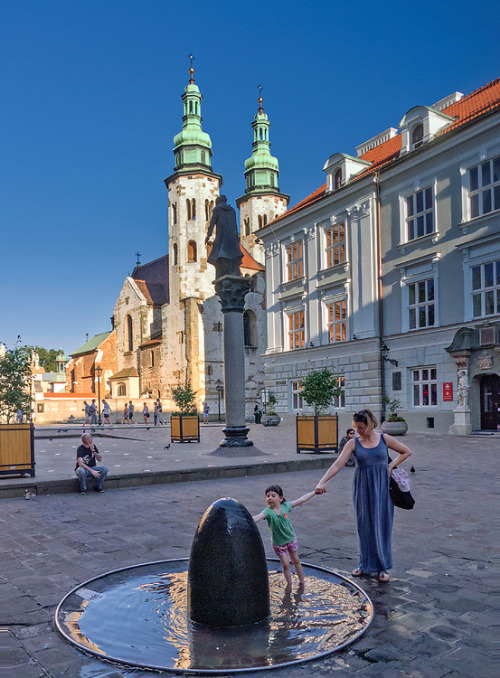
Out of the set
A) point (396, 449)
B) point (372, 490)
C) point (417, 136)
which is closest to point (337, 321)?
point (417, 136)

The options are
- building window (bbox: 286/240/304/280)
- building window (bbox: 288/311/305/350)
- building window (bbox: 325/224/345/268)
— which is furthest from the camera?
building window (bbox: 286/240/304/280)

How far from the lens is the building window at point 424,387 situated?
81.8ft

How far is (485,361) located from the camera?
2220cm

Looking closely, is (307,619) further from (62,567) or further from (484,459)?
(484,459)

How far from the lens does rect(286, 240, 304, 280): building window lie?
3356 cm

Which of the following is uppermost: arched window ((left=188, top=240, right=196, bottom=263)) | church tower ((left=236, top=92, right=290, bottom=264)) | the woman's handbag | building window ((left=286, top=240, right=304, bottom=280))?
church tower ((left=236, top=92, right=290, bottom=264))

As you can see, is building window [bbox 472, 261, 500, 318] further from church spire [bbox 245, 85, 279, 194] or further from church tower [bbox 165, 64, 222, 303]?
church spire [bbox 245, 85, 279, 194]

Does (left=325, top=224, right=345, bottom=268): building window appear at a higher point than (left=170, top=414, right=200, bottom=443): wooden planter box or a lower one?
higher

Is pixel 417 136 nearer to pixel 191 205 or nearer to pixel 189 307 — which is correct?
pixel 189 307

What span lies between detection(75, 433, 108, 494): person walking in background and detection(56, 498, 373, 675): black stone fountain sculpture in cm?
599

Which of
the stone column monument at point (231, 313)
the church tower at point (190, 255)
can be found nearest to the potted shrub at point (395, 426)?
the stone column monument at point (231, 313)

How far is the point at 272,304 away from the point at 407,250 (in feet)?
35.4

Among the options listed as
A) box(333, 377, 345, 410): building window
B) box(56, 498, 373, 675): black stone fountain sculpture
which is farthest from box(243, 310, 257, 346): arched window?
box(56, 498, 373, 675): black stone fountain sculpture

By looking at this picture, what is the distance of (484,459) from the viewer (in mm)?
14805
